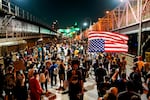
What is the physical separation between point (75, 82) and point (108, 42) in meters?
4.72

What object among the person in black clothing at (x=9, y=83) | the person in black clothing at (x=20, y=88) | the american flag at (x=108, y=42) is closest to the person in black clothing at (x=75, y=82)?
the person in black clothing at (x=20, y=88)

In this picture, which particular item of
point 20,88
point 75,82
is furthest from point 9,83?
point 75,82

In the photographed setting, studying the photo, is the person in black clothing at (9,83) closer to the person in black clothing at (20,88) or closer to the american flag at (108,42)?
the person in black clothing at (20,88)

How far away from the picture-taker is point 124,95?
21.2 feet

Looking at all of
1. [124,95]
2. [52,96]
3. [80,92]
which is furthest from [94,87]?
[124,95]

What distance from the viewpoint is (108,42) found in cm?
1334

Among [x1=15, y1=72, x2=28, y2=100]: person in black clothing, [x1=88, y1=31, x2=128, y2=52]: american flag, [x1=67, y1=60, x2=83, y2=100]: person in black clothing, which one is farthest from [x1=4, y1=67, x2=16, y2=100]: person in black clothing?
[x1=88, y1=31, x2=128, y2=52]: american flag

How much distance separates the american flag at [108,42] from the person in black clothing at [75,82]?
4.14 meters

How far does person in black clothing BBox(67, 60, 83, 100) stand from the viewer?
8.98 m

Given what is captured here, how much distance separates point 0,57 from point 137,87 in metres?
10.7

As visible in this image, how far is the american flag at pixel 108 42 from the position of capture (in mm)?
13004

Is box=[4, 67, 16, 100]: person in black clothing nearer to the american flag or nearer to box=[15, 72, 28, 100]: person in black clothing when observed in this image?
box=[15, 72, 28, 100]: person in black clothing

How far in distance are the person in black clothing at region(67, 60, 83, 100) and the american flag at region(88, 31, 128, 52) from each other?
4.14m

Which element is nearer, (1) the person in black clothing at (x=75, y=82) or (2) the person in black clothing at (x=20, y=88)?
(1) the person in black clothing at (x=75, y=82)
